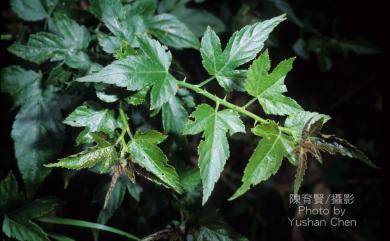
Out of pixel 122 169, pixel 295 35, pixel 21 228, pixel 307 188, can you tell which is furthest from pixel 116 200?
pixel 307 188

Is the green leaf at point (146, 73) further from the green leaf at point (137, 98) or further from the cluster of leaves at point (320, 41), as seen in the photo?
the cluster of leaves at point (320, 41)

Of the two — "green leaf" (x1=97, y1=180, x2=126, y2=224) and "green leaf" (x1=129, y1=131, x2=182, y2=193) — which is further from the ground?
"green leaf" (x1=129, y1=131, x2=182, y2=193)

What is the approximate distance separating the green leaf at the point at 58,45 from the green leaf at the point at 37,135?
0.62 ft

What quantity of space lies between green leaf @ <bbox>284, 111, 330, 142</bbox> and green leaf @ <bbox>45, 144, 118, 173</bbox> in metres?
0.44

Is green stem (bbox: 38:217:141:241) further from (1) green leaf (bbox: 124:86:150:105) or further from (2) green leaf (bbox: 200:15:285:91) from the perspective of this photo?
(2) green leaf (bbox: 200:15:285:91)

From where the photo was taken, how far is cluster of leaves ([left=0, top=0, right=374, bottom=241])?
835mm

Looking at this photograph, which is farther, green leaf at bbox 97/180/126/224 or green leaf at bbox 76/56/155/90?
green leaf at bbox 97/180/126/224

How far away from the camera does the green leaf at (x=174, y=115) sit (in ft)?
3.42

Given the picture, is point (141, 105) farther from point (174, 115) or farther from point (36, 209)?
point (36, 209)

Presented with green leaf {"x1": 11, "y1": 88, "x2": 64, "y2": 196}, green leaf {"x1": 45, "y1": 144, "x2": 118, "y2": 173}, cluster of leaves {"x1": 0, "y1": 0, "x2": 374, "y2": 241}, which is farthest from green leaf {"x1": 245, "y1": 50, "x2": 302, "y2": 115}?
green leaf {"x1": 11, "y1": 88, "x2": 64, "y2": 196}

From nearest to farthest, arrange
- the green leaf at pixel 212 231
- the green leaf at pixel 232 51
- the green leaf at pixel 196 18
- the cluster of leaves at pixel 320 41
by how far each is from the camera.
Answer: the green leaf at pixel 232 51 → the green leaf at pixel 212 231 → the green leaf at pixel 196 18 → the cluster of leaves at pixel 320 41

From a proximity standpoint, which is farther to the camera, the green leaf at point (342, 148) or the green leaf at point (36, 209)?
the green leaf at point (36, 209)

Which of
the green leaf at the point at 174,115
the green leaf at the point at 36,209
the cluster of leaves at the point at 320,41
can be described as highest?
the green leaf at the point at 174,115

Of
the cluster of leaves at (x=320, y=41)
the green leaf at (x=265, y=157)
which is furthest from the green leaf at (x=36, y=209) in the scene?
the cluster of leaves at (x=320, y=41)
